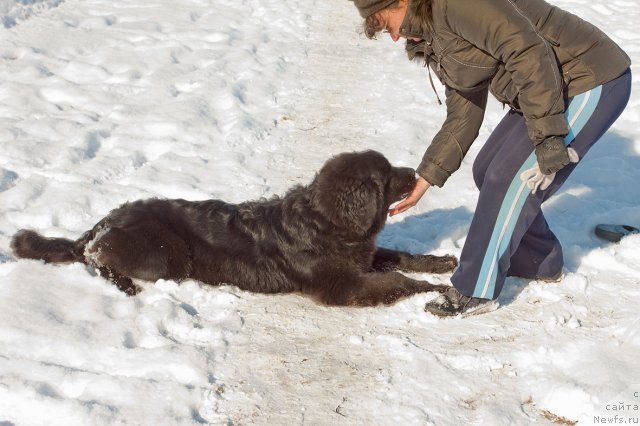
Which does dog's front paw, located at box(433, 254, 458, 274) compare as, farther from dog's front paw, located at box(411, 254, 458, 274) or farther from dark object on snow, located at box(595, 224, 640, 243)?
dark object on snow, located at box(595, 224, 640, 243)

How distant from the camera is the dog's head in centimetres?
434

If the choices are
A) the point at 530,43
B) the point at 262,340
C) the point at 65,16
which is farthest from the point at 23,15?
the point at 530,43

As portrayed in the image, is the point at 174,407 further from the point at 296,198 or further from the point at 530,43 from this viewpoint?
the point at 530,43

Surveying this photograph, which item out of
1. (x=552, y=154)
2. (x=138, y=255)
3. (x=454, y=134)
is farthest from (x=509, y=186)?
(x=138, y=255)

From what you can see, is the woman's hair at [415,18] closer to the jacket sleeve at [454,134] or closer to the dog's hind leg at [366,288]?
the jacket sleeve at [454,134]

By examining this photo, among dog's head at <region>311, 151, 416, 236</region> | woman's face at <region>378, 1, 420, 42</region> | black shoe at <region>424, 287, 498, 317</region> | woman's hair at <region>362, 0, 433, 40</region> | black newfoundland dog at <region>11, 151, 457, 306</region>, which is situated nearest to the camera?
woman's hair at <region>362, 0, 433, 40</region>

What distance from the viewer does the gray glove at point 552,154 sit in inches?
131

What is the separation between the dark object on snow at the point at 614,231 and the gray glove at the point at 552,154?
65.1 inches

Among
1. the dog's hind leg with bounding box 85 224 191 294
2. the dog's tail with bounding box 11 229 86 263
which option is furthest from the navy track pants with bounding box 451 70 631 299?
the dog's tail with bounding box 11 229 86 263

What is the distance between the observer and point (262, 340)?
12.1ft

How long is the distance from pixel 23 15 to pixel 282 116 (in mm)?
4245

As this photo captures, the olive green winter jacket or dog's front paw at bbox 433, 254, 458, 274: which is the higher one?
the olive green winter jacket

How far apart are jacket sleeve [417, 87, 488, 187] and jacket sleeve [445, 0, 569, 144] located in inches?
28.5

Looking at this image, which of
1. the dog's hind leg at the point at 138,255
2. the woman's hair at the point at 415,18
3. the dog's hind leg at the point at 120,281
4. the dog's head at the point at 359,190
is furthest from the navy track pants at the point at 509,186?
the dog's hind leg at the point at 120,281
